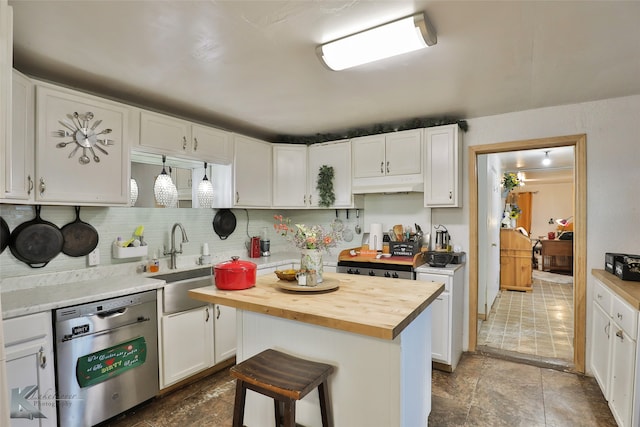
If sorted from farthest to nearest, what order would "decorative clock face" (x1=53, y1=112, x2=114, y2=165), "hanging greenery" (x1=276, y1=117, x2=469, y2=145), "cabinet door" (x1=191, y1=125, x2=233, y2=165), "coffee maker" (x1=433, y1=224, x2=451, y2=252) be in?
1. "coffee maker" (x1=433, y1=224, x2=451, y2=252)
2. "hanging greenery" (x1=276, y1=117, x2=469, y2=145)
3. "cabinet door" (x1=191, y1=125, x2=233, y2=165)
4. "decorative clock face" (x1=53, y1=112, x2=114, y2=165)

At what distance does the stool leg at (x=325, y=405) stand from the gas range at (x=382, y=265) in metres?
1.63

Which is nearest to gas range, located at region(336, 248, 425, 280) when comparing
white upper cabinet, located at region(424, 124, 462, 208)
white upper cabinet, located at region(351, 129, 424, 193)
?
white upper cabinet, located at region(424, 124, 462, 208)

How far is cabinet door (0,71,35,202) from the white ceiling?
0.23 metres

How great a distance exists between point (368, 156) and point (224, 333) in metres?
2.30

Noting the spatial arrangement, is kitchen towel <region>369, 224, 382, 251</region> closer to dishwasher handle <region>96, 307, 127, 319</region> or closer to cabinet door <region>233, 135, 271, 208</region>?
Answer: cabinet door <region>233, 135, 271, 208</region>

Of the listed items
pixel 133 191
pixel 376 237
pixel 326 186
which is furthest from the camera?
pixel 326 186

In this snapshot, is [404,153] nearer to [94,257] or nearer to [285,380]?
[285,380]

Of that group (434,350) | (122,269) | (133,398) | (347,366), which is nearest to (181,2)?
(347,366)

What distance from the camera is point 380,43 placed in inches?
69.8

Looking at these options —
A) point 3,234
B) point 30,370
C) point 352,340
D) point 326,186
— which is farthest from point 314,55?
point 30,370

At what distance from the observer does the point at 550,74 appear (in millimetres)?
2271

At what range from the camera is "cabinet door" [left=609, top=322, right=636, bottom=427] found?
1857mm

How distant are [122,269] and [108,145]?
40.6 inches

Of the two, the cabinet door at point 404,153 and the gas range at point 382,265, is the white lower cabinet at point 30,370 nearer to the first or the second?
the gas range at point 382,265
